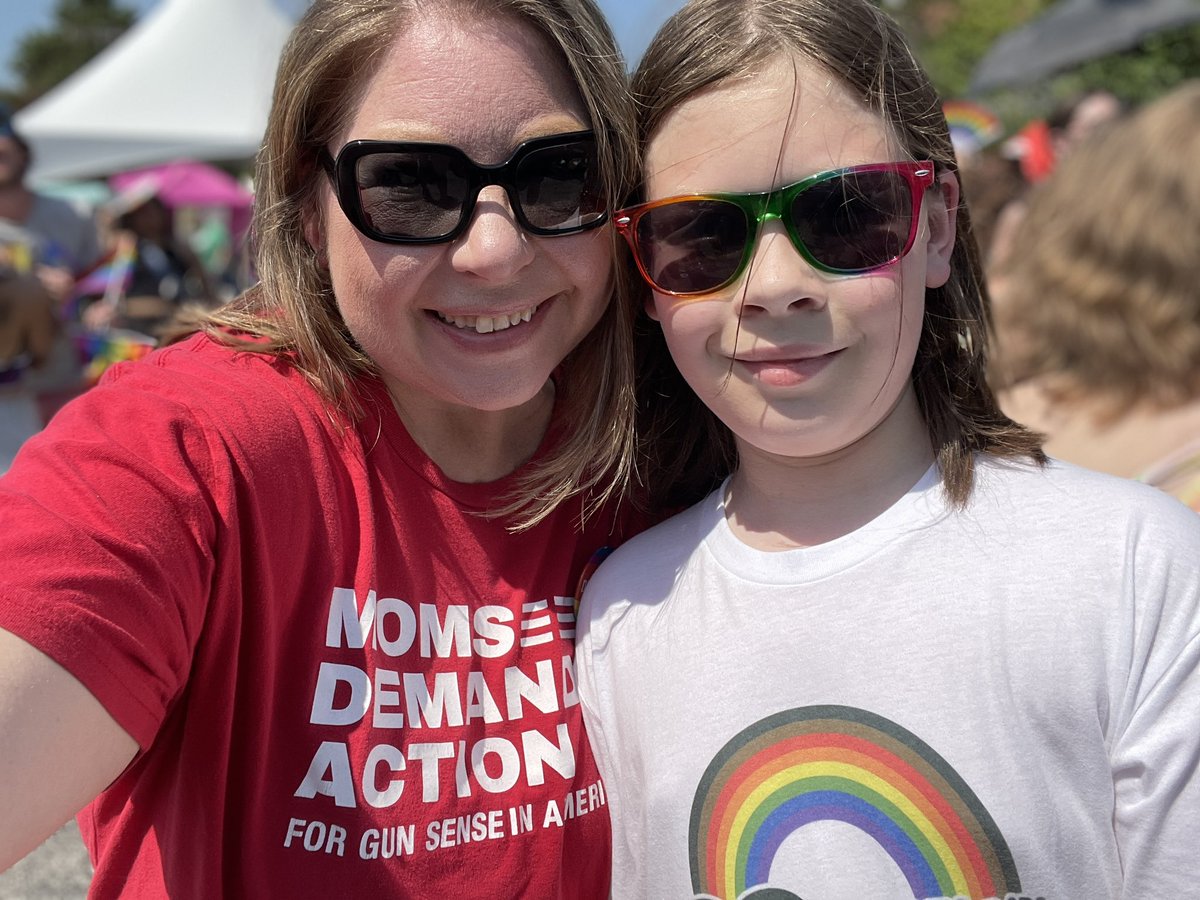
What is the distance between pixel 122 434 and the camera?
1378 millimetres

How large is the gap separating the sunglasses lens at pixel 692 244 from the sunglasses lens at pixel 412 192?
0.87 ft

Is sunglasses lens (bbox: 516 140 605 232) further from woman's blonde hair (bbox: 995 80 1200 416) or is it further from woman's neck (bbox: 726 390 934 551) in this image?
woman's blonde hair (bbox: 995 80 1200 416)

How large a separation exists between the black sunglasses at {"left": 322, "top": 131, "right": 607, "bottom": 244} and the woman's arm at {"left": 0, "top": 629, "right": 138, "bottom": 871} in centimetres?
74

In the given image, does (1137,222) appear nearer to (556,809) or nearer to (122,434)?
(556,809)

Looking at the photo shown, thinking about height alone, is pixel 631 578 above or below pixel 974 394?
below

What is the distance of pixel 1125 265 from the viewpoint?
2.66 meters

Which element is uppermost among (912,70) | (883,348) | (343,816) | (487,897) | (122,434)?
(912,70)

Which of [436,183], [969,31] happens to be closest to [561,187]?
[436,183]

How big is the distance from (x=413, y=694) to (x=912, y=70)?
1.12 metres

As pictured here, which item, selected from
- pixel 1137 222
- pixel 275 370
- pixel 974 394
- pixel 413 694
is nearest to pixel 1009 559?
pixel 974 394

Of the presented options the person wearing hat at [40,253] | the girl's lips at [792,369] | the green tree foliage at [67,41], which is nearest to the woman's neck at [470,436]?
the girl's lips at [792,369]

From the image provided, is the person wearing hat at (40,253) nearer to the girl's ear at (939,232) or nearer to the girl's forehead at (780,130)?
the girl's forehead at (780,130)

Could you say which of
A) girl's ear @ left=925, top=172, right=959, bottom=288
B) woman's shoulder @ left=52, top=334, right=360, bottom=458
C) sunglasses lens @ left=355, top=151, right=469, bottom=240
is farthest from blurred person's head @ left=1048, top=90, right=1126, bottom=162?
woman's shoulder @ left=52, top=334, right=360, bottom=458

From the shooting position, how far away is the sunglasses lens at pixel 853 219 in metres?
1.53
